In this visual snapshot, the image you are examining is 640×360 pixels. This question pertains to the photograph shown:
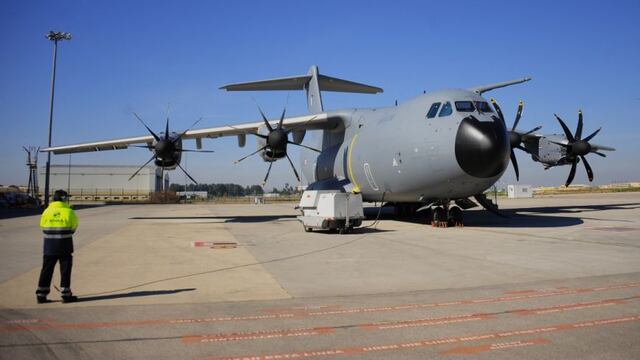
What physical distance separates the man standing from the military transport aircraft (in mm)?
11453

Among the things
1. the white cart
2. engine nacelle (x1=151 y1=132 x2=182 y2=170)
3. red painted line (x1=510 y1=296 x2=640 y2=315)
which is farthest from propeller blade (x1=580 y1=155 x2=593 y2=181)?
red painted line (x1=510 y1=296 x2=640 y2=315)

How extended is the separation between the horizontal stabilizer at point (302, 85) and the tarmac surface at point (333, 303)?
52.0 feet

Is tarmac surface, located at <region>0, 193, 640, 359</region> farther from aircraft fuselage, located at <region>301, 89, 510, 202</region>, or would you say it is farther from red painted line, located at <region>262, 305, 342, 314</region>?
aircraft fuselage, located at <region>301, 89, 510, 202</region>

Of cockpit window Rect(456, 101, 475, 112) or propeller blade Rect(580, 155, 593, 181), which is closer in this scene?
cockpit window Rect(456, 101, 475, 112)

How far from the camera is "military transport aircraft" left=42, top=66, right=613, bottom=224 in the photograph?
50.1ft

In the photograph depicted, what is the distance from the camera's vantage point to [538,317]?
18.2 feet

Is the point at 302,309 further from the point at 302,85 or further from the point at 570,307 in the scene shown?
the point at 302,85

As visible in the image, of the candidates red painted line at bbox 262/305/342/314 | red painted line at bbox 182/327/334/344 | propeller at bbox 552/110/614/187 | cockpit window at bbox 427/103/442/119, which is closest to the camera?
red painted line at bbox 182/327/334/344

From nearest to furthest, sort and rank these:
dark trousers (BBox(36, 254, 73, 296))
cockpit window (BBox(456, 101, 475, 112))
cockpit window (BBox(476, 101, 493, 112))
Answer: dark trousers (BBox(36, 254, 73, 296)) → cockpit window (BBox(456, 101, 475, 112)) → cockpit window (BBox(476, 101, 493, 112))

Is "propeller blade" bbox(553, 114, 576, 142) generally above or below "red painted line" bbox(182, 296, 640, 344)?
above

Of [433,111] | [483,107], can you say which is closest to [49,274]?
[433,111]

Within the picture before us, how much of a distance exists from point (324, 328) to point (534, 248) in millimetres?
8208

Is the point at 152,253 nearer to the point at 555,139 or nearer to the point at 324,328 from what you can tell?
the point at 324,328

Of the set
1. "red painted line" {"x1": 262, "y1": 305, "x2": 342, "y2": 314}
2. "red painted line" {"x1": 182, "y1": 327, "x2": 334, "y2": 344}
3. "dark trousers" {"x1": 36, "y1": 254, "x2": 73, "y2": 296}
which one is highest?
"dark trousers" {"x1": 36, "y1": 254, "x2": 73, "y2": 296}
